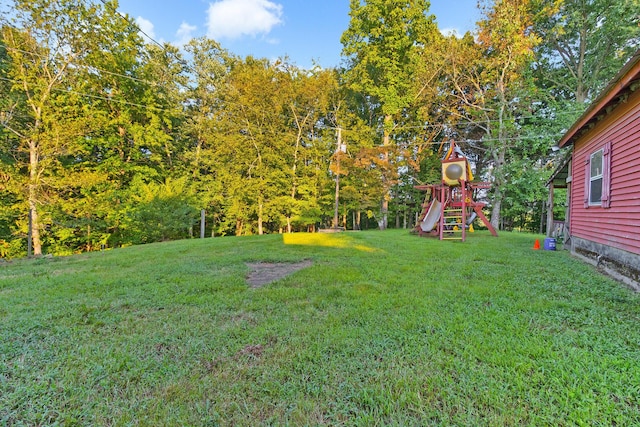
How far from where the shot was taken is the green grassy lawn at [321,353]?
1528 millimetres

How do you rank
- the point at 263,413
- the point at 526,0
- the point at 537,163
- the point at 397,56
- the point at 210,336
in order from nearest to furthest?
1. the point at 263,413
2. the point at 210,336
3. the point at 526,0
4. the point at 537,163
5. the point at 397,56

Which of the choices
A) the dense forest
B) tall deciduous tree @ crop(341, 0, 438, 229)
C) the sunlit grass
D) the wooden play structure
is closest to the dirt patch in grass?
the sunlit grass

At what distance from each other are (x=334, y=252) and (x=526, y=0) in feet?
49.9

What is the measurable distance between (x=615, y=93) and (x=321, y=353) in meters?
5.57

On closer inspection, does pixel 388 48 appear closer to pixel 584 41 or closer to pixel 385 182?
pixel 385 182

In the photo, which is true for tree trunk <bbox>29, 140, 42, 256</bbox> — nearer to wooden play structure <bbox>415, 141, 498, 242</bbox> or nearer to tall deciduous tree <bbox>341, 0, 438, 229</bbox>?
wooden play structure <bbox>415, 141, 498, 242</bbox>

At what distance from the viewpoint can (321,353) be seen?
6.86 ft

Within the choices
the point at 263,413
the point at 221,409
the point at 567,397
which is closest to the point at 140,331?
the point at 221,409

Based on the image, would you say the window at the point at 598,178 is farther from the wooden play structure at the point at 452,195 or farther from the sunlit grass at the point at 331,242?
the sunlit grass at the point at 331,242

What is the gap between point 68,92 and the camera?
38.5 ft

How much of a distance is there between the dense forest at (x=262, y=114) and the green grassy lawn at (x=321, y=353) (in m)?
10.4

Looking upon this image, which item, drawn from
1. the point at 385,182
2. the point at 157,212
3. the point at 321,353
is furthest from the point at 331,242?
the point at 385,182

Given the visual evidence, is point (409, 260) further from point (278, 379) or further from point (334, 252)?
point (278, 379)

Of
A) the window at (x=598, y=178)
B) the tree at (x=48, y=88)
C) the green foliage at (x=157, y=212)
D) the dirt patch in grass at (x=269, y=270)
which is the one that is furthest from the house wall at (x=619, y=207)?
the tree at (x=48, y=88)
